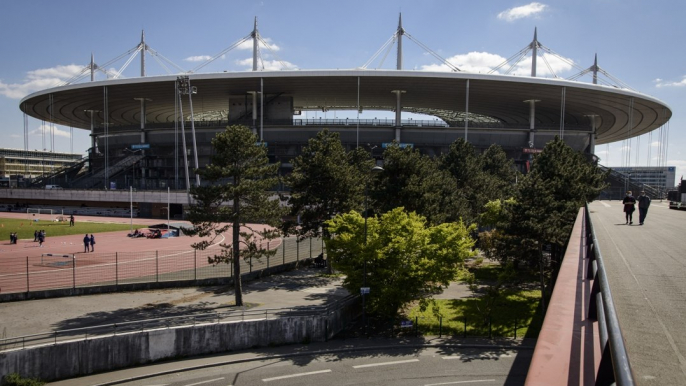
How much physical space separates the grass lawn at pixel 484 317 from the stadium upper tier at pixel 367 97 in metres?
46.8

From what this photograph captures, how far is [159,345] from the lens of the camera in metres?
20.8

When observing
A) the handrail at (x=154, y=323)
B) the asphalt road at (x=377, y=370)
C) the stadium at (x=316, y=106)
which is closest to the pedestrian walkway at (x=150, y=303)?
the handrail at (x=154, y=323)

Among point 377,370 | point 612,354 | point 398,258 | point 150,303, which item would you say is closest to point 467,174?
point 398,258

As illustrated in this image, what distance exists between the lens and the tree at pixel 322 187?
34000 mm

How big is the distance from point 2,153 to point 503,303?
658 ft

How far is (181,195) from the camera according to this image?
72688 millimetres

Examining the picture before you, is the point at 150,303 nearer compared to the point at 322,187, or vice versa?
the point at 150,303

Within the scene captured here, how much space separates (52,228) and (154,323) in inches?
1679

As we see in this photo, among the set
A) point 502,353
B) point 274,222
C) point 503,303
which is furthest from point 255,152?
point 503,303

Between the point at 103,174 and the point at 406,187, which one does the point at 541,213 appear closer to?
the point at 406,187

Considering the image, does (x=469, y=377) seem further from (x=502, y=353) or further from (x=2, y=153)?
(x=2, y=153)

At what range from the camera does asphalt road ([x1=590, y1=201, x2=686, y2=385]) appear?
12.7ft

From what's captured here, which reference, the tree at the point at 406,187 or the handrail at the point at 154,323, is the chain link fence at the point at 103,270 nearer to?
the handrail at the point at 154,323

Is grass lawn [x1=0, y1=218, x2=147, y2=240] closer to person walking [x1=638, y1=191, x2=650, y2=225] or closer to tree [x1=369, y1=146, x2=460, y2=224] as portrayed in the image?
tree [x1=369, y1=146, x2=460, y2=224]
